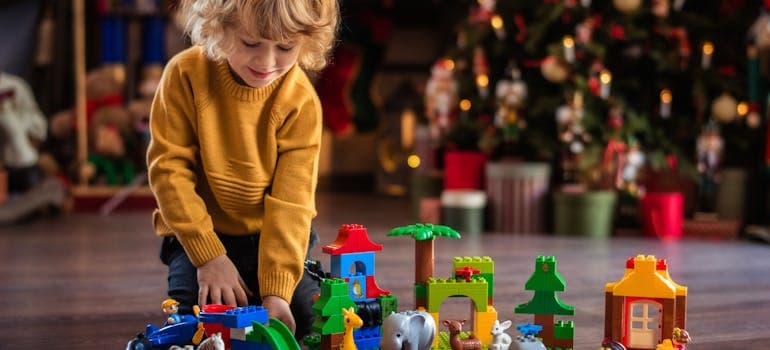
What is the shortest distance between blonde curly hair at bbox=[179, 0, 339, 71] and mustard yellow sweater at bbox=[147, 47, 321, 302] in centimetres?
8

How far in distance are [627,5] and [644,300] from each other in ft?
6.94

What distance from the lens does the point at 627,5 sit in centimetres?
336

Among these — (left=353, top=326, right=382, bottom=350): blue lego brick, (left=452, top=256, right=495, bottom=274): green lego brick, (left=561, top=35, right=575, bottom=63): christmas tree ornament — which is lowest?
(left=353, top=326, right=382, bottom=350): blue lego brick

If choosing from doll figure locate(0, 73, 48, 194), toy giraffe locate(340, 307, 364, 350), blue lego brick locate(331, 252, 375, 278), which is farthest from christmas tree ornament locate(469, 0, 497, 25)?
toy giraffe locate(340, 307, 364, 350)

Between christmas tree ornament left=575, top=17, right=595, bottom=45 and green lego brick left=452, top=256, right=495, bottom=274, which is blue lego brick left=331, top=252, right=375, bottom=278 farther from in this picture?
christmas tree ornament left=575, top=17, right=595, bottom=45

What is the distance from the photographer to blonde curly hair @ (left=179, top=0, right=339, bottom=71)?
1.43m

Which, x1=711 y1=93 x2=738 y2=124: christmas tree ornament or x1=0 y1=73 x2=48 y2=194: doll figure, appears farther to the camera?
x1=0 y1=73 x2=48 y2=194: doll figure

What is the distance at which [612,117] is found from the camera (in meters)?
3.37

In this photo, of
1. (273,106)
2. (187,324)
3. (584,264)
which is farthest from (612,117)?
(187,324)

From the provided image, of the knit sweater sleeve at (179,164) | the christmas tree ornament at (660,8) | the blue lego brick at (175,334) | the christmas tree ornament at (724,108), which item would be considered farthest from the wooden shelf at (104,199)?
the blue lego brick at (175,334)

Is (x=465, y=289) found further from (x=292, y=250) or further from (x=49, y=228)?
(x=49, y=228)

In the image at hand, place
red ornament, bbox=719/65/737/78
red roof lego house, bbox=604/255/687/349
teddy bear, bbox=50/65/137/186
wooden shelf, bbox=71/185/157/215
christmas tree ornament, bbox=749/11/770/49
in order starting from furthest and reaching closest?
teddy bear, bbox=50/65/137/186, wooden shelf, bbox=71/185/157/215, red ornament, bbox=719/65/737/78, christmas tree ornament, bbox=749/11/770/49, red roof lego house, bbox=604/255/687/349

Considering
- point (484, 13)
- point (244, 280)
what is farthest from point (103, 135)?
point (244, 280)

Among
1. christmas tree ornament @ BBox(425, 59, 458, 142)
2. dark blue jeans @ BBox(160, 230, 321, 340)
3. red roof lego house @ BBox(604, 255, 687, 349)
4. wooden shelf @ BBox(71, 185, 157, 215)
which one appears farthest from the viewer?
wooden shelf @ BBox(71, 185, 157, 215)
